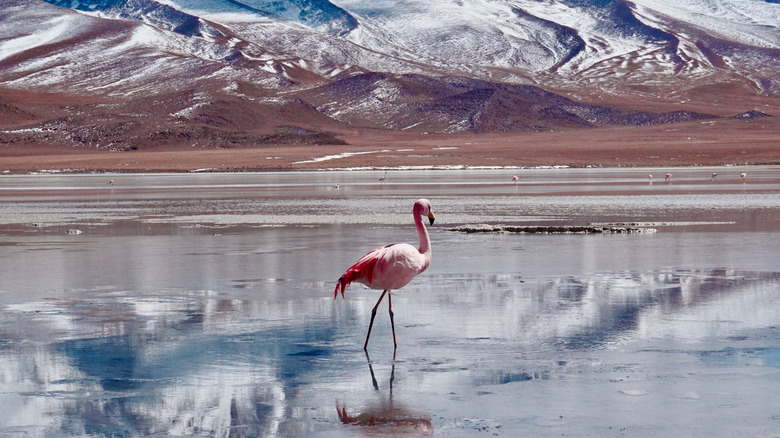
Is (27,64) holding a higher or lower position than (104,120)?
higher

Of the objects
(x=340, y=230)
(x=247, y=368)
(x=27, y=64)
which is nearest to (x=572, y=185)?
(x=340, y=230)

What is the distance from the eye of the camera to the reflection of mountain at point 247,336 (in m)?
7.02

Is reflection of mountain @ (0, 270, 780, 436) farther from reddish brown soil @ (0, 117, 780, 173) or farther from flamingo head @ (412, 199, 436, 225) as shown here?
reddish brown soil @ (0, 117, 780, 173)

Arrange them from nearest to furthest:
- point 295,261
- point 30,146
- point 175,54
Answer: point 295,261 < point 30,146 < point 175,54

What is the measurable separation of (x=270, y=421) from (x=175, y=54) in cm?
19155

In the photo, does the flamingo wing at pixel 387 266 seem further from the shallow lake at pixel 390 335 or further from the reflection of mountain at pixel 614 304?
the reflection of mountain at pixel 614 304

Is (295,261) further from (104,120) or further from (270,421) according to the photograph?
(104,120)

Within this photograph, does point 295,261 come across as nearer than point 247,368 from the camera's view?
No

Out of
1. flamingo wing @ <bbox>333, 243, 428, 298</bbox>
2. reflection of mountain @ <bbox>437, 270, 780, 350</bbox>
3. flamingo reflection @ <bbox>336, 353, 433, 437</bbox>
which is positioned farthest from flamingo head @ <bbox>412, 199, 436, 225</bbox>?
flamingo reflection @ <bbox>336, 353, 433, 437</bbox>

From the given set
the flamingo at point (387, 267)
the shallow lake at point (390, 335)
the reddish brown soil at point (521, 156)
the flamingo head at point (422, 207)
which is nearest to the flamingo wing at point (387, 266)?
the flamingo at point (387, 267)

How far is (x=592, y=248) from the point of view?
16984mm

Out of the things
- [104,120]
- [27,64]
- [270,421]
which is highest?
[27,64]

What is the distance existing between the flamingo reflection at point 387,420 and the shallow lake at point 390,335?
0.08 ft

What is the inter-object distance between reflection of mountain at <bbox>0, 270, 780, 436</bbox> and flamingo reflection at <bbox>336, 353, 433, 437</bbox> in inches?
1.8
